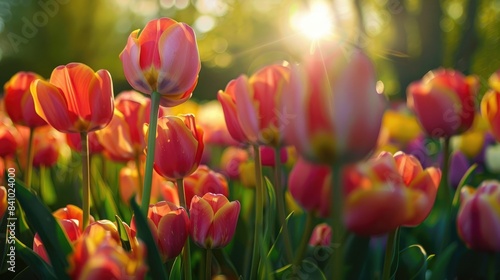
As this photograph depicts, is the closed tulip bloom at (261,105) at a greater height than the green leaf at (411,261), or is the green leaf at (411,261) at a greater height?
the closed tulip bloom at (261,105)

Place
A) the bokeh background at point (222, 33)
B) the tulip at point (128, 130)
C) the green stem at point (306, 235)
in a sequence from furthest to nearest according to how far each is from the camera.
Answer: the bokeh background at point (222, 33), the tulip at point (128, 130), the green stem at point (306, 235)

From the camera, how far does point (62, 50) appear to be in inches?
397

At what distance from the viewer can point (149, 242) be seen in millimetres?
525

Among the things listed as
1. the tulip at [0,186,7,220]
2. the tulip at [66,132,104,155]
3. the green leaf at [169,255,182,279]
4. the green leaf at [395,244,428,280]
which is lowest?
the green leaf at [395,244,428,280]

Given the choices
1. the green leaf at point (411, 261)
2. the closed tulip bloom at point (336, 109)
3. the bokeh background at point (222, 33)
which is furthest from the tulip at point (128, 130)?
the bokeh background at point (222, 33)

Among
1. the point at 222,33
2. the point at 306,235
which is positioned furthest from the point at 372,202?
the point at 222,33

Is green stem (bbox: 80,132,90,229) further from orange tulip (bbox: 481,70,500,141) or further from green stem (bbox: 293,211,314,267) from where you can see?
orange tulip (bbox: 481,70,500,141)

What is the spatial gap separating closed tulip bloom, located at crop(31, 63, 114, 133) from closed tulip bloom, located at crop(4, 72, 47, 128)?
1.04 ft

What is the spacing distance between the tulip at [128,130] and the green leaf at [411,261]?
45cm

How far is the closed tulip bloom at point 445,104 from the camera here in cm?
105

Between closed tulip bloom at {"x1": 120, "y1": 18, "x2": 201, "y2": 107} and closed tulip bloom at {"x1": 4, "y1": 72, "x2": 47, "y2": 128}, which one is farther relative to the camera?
closed tulip bloom at {"x1": 4, "y1": 72, "x2": 47, "y2": 128}

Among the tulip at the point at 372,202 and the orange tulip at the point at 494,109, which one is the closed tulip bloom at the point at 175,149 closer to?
the tulip at the point at 372,202

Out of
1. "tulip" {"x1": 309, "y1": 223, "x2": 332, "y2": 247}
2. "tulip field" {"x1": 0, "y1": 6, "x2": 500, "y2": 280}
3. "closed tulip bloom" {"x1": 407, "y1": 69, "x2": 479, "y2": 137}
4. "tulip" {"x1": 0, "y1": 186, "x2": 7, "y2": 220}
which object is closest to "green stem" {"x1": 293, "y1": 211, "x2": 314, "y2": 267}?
"tulip field" {"x1": 0, "y1": 6, "x2": 500, "y2": 280}

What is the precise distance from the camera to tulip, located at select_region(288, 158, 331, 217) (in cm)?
50
